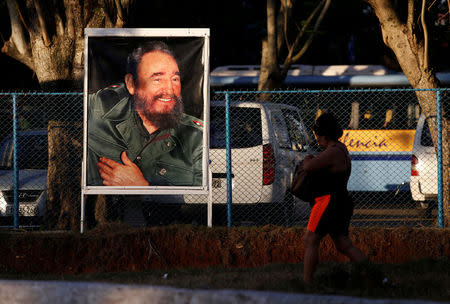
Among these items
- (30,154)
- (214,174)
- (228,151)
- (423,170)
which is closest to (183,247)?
(228,151)

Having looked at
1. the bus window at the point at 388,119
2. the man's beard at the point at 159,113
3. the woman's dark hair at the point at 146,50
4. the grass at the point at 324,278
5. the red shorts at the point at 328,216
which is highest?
the woman's dark hair at the point at 146,50

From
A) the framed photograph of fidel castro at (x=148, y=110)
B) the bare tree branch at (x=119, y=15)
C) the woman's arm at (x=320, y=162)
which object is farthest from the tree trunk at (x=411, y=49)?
the woman's arm at (x=320, y=162)

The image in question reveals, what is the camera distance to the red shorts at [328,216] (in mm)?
6461

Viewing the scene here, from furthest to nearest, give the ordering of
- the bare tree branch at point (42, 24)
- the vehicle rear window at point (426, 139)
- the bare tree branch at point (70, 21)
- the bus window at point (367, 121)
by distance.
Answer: the bus window at point (367, 121) < the vehicle rear window at point (426, 139) < the bare tree branch at point (70, 21) < the bare tree branch at point (42, 24)

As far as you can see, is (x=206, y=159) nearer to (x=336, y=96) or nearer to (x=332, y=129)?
(x=332, y=129)

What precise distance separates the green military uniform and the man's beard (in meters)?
0.07

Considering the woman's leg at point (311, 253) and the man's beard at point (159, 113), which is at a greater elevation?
the man's beard at point (159, 113)

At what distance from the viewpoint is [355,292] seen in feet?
20.4

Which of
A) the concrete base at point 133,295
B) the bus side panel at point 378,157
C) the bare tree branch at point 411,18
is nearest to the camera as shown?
the concrete base at point 133,295

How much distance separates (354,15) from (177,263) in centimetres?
1814

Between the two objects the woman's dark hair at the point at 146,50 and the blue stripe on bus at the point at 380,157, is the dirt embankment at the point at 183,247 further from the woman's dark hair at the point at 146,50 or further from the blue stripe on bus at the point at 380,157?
A: the blue stripe on bus at the point at 380,157

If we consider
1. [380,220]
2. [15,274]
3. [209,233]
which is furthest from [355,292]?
[380,220]

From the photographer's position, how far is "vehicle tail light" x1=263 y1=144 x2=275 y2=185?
1013 cm

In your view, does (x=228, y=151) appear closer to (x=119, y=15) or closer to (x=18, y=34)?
(x=119, y=15)
